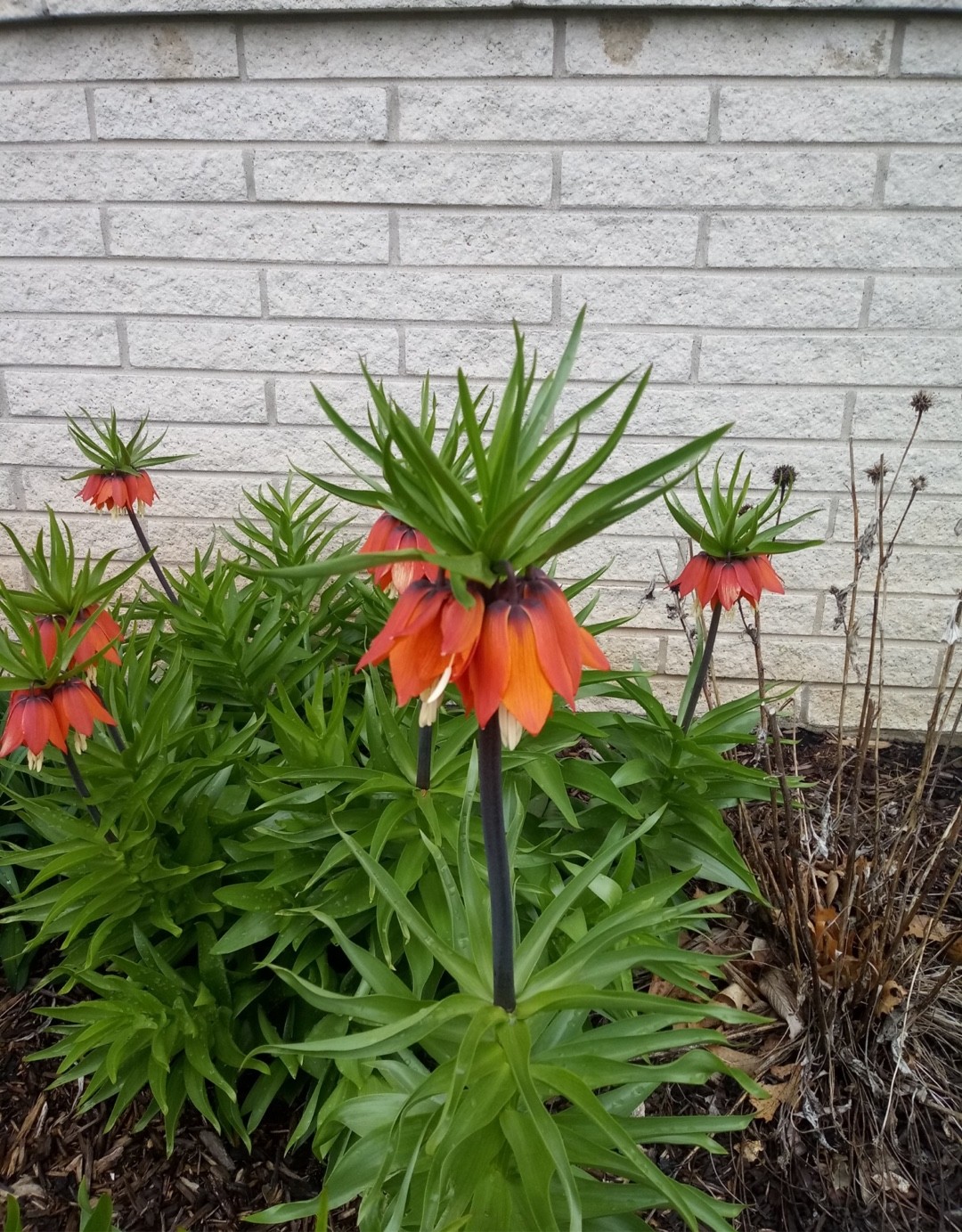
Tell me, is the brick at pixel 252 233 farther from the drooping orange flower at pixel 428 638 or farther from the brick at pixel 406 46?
the drooping orange flower at pixel 428 638

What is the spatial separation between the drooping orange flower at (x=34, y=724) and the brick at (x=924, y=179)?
2.38 metres

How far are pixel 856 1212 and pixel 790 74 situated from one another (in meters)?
2.57

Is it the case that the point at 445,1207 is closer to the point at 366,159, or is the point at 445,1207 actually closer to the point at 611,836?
the point at 611,836

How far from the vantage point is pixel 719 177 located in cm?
231

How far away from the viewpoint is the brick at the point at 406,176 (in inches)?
92.5

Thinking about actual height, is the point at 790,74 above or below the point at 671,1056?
above

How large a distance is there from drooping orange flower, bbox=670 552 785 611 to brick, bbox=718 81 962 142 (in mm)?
Answer: 1430

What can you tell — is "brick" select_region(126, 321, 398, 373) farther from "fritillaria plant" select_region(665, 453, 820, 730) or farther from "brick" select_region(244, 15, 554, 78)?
"fritillaria plant" select_region(665, 453, 820, 730)

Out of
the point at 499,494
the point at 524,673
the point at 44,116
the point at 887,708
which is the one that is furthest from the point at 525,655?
the point at 44,116

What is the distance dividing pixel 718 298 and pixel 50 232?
6.51ft

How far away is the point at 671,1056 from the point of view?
5.84 ft

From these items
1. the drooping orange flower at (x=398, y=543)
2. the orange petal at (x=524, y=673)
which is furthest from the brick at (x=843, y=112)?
the orange petal at (x=524, y=673)

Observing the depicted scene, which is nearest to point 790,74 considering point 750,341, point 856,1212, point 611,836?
point 750,341

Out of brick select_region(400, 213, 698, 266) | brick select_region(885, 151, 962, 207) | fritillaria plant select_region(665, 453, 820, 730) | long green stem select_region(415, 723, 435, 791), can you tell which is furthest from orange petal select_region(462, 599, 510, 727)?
brick select_region(885, 151, 962, 207)
